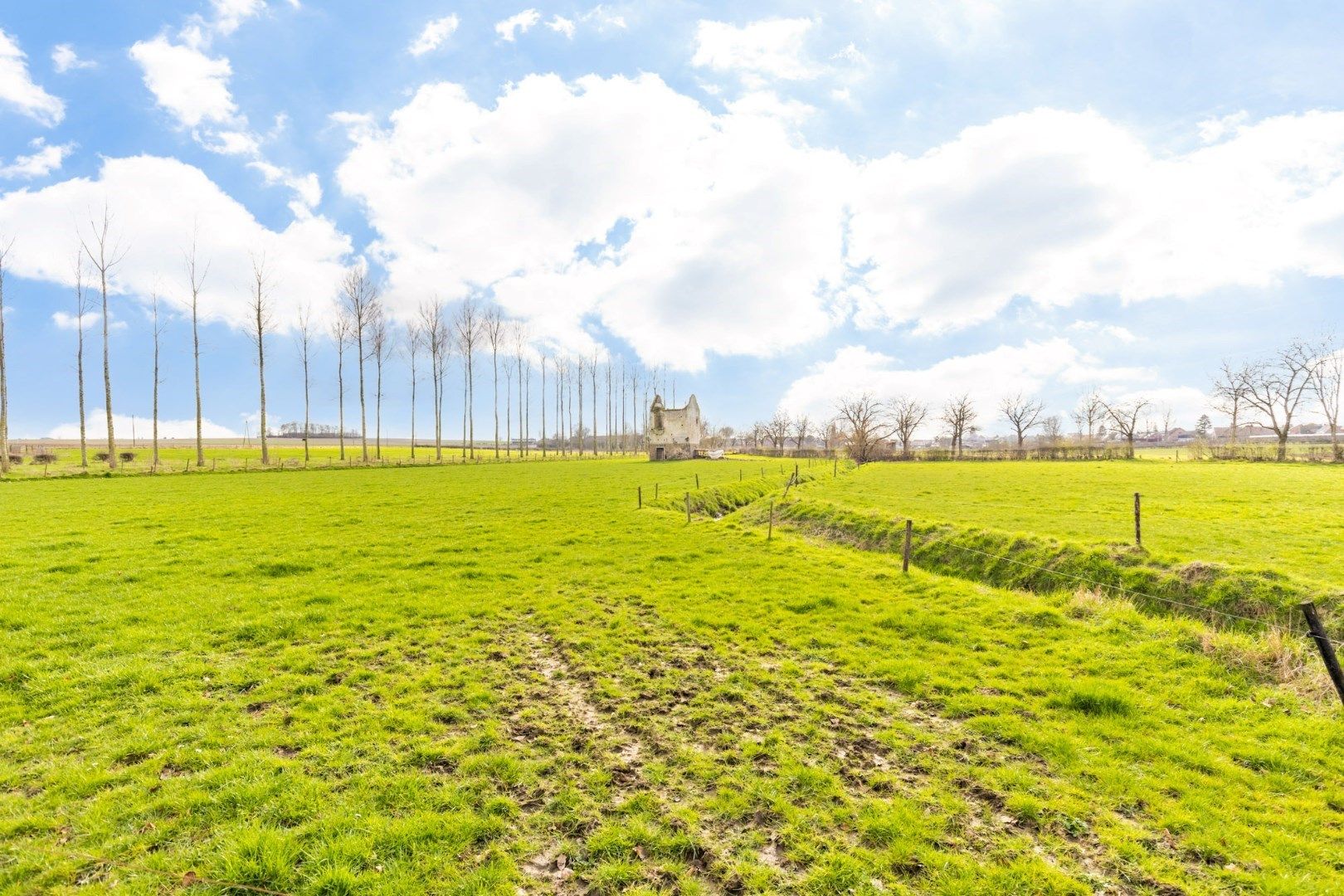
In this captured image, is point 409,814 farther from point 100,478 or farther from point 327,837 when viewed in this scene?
point 100,478

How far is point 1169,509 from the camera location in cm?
2395

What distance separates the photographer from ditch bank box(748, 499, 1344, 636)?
1219 cm

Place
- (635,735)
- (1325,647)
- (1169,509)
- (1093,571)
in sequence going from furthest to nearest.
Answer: (1169,509) → (1093,571) → (635,735) → (1325,647)

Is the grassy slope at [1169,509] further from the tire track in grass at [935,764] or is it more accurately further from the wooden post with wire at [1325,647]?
the tire track in grass at [935,764]

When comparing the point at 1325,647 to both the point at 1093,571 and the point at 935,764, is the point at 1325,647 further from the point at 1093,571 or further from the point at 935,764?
the point at 1093,571

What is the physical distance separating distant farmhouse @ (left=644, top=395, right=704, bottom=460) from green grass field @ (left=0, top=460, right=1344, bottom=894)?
73.0 metres

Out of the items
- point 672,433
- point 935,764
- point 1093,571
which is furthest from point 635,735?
point 672,433

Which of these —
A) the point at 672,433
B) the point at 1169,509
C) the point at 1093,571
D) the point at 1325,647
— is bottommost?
the point at 1093,571

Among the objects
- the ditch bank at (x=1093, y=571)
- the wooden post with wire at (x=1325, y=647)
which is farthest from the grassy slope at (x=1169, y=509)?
the wooden post with wire at (x=1325, y=647)

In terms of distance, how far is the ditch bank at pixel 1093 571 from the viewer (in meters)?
12.2

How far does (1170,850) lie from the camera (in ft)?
17.3

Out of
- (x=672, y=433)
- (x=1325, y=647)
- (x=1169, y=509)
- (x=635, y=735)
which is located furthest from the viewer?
(x=672, y=433)

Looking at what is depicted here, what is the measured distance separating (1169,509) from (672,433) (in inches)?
2837

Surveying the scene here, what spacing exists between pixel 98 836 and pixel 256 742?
1.66 meters
